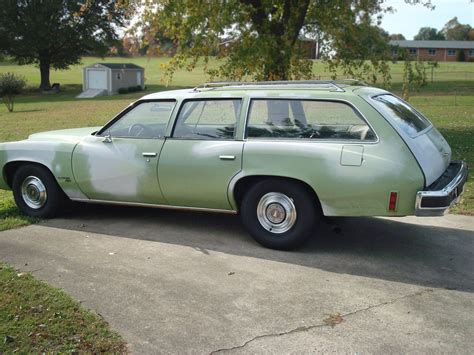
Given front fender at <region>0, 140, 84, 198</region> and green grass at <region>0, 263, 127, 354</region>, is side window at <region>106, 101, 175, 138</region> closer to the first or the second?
front fender at <region>0, 140, 84, 198</region>

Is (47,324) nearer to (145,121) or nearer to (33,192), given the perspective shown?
(145,121)

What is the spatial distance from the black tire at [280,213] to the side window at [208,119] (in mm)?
650

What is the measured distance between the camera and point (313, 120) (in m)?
4.98

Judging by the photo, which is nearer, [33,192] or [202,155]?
[202,155]

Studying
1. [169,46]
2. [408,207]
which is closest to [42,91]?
[169,46]

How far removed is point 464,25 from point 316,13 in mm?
131459

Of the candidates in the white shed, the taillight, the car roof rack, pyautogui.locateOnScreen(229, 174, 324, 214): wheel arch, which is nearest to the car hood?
the car roof rack

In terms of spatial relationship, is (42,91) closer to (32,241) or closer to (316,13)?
(316,13)

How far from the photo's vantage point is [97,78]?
143ft

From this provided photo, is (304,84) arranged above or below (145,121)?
above

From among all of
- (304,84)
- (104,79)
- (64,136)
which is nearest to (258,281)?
(304,84)

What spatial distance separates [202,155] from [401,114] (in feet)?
6.46

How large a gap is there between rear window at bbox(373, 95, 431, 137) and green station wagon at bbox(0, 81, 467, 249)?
0.02m

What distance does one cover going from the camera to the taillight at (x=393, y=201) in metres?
4.43
